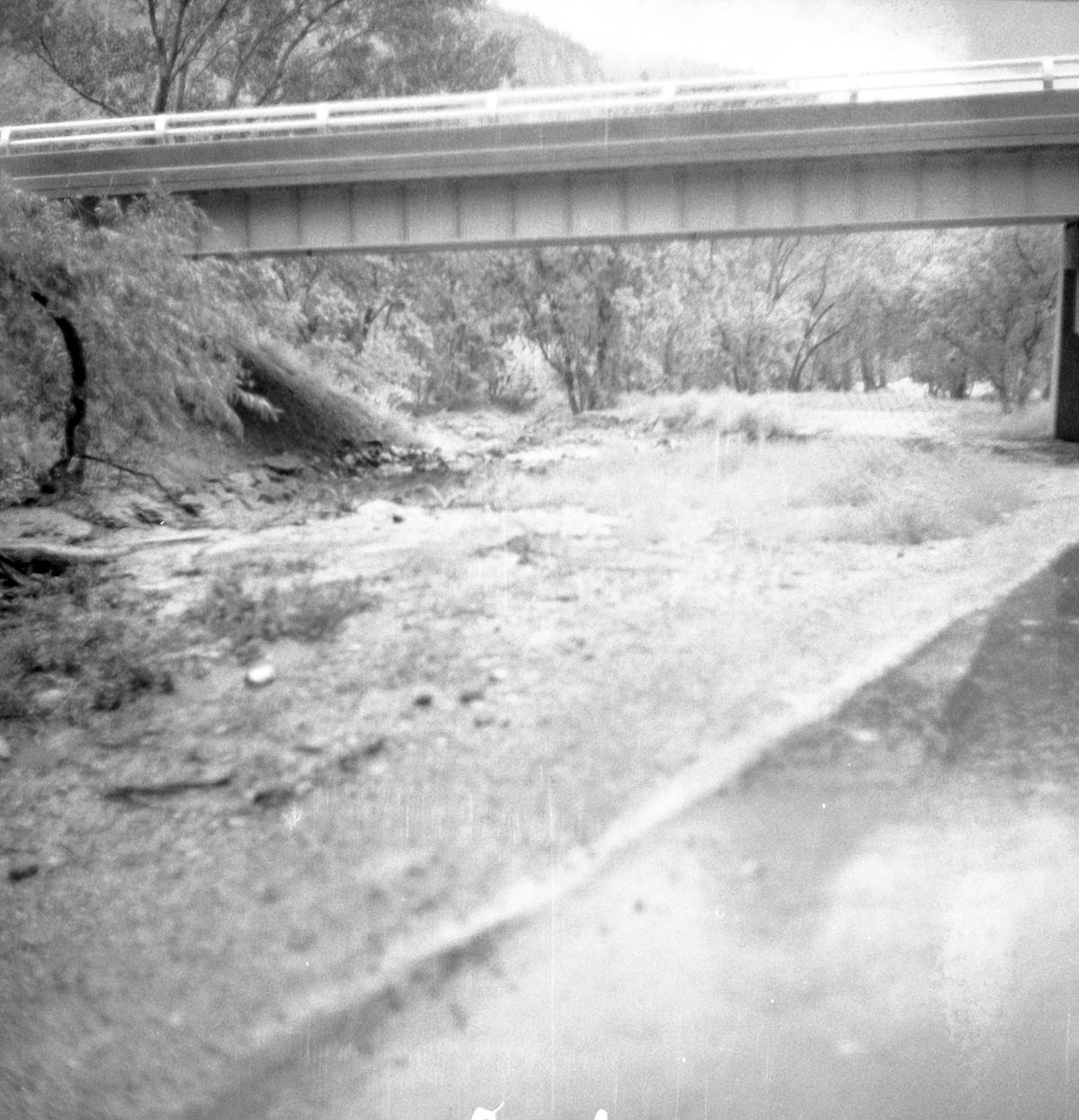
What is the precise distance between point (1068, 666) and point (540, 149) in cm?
112

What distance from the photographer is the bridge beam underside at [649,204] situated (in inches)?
64.8

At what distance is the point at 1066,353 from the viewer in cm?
170

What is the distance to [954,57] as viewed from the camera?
4.81 feet

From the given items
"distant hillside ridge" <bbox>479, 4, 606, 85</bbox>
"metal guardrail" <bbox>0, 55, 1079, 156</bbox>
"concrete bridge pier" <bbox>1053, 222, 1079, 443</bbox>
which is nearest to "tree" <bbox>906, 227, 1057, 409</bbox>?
"concrete bridge pier" <bbox>1053, 222, 1079, 443</bbox>

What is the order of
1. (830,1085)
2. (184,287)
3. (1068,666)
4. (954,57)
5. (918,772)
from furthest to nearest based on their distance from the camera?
(184,287) → (954,57) → (1068,666) → (918,772) → (830,1085)

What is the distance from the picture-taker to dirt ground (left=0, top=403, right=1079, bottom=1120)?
3.04ft

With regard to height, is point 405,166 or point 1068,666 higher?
point 405,166

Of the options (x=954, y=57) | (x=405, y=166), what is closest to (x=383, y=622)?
(x=405, y=166)

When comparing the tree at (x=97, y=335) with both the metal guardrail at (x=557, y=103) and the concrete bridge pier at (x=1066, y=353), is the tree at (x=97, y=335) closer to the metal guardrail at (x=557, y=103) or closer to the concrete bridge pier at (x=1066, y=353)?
the metal guardrail at (x=557, y=103)

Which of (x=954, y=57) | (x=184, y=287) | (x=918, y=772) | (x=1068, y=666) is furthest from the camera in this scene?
(x=184, y=287)

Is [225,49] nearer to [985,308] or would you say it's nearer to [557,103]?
[557,103]

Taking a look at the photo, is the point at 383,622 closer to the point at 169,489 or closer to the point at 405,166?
the point at 169,489

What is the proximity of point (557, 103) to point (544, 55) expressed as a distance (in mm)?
91

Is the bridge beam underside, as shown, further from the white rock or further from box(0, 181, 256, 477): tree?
the white rock
